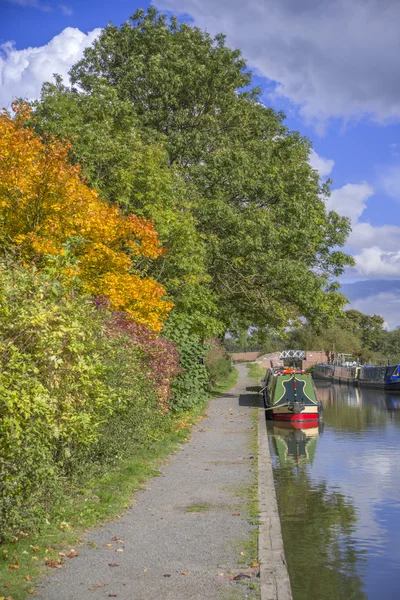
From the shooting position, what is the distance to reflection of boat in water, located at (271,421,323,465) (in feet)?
63.5

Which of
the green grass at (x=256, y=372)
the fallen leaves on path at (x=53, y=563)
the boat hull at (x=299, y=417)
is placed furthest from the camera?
the green grass at (x=256, y=372)

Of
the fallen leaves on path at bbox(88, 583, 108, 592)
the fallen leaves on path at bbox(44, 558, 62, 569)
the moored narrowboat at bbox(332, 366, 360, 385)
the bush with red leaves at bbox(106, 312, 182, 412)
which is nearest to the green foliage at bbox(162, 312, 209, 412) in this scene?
the bush with red leaves at bbox(106, 312, 182, 412)

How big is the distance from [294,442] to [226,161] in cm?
1306

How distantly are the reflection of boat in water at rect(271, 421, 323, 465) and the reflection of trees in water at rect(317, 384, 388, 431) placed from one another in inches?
65.6

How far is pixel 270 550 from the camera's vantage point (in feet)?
26.6

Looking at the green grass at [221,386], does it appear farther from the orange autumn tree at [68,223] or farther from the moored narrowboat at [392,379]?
the orange autumn tree at [68,223]

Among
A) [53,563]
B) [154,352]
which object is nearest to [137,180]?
[154,352]

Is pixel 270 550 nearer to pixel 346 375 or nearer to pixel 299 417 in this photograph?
pixel 299 417

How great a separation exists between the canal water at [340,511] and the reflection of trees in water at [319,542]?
0.01 metres

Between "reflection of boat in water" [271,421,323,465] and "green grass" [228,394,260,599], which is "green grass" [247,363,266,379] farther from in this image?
"green grass" [228,394,260,599]

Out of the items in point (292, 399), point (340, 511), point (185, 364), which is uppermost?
point (185, 364)

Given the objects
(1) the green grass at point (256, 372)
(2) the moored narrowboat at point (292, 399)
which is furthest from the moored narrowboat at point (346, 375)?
(2) the moored narrowboat at point (292, 399)

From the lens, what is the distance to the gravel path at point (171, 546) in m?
6.75

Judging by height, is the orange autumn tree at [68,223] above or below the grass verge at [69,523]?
above
